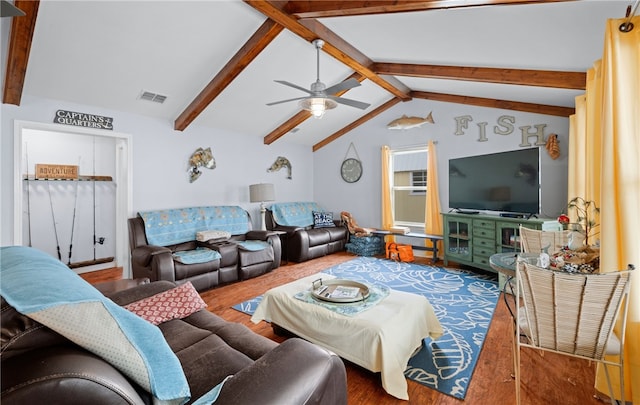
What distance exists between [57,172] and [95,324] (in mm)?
5123

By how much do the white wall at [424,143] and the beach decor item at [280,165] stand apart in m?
0.87

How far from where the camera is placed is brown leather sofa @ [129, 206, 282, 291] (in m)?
3.43

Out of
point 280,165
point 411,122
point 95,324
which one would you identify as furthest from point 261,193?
point 95,324

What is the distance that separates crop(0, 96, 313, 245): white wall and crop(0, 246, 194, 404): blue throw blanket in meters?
3.40

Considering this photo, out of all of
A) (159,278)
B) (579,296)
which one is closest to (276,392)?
(579,296)

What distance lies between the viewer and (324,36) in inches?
130

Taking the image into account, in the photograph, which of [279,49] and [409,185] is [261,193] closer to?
[279,49]

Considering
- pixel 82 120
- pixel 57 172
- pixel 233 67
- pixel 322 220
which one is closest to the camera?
pixel 233 67

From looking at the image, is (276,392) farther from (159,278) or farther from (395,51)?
(395,51)

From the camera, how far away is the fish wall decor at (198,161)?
4746 mm

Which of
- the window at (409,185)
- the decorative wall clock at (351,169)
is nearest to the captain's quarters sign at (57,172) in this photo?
the decorative wall clock at (351,169)

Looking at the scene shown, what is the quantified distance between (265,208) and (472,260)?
12.0ft

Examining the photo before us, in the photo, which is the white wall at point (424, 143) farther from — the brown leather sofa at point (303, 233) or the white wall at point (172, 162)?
the white wall at point (172, 162)

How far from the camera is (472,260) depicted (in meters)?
4.31
